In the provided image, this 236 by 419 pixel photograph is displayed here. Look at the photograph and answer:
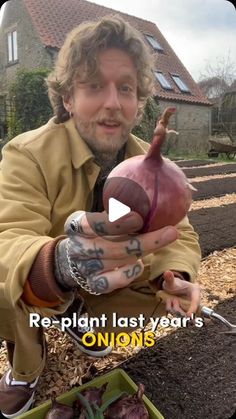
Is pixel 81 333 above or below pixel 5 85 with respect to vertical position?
below

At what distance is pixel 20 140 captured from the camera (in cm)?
83

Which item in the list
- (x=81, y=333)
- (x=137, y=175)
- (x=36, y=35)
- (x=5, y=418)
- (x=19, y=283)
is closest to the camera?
(x=137, y=175)

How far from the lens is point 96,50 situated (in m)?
0.70

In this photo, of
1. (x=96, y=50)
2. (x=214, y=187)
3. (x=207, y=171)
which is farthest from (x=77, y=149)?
(x=207, y=171)

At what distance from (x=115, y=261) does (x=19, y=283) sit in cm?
18

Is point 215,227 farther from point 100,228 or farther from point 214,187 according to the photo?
point 100,228

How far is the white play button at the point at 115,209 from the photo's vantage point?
436 millimetres

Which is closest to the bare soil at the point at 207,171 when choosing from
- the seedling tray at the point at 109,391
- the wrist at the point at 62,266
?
the seedling tray at the point at 109,391

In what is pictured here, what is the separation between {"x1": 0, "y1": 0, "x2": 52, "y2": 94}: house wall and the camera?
1583mm

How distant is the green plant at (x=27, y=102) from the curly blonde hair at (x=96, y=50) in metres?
1.36

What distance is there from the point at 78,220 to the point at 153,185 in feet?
0.40

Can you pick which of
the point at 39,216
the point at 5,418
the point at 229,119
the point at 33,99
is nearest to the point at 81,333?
the point at 5,418

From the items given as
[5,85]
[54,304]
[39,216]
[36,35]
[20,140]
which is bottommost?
[54,304]

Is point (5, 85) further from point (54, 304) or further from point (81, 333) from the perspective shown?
point (54, 304)
